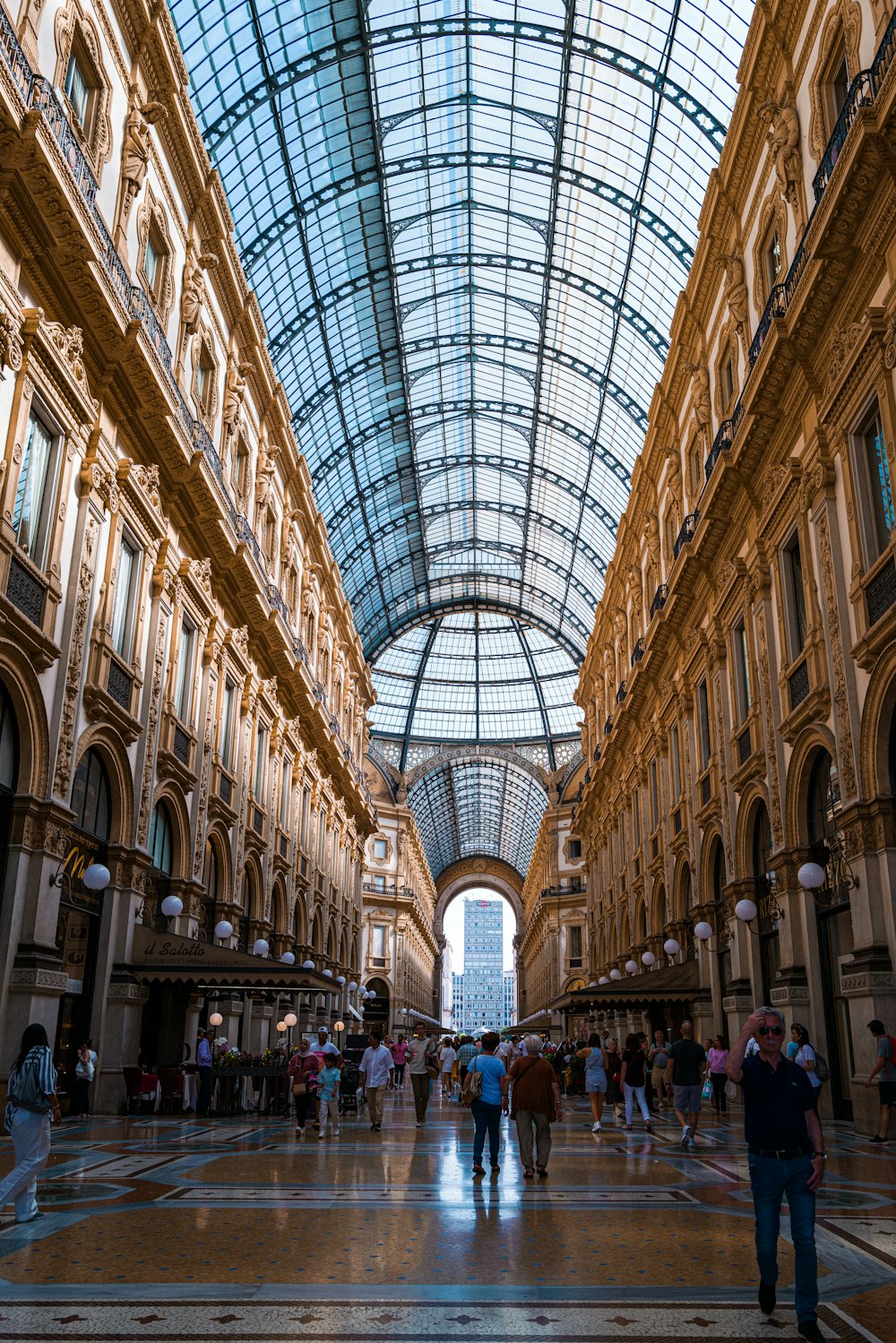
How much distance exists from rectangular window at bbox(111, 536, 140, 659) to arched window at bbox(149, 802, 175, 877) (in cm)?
363

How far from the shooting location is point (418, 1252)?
23.1ft

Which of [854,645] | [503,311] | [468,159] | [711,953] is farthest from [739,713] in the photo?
[503,311]

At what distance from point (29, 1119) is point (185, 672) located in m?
17.2

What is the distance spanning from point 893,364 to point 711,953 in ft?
50.1

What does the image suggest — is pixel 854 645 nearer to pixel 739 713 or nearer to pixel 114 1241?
pixel 739 713

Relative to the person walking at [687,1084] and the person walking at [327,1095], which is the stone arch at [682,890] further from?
the person walking at [687,1084]

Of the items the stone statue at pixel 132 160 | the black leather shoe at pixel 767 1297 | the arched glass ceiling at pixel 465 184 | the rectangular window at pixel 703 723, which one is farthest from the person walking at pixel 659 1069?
the arched glass ceiling at pixel 465 184

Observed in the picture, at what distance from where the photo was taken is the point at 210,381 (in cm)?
2617

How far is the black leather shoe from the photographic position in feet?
17.8

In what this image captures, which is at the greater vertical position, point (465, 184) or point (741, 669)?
point (465, 184)

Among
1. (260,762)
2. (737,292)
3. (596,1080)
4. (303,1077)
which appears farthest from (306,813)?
(737,292)

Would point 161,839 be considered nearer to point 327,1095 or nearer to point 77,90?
point 327,1095

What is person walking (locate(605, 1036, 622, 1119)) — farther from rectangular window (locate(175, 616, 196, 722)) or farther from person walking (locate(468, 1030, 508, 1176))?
rectangular window (locate(175, 616, 196, 722))

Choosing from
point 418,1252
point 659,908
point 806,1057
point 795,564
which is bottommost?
point 418,1252
